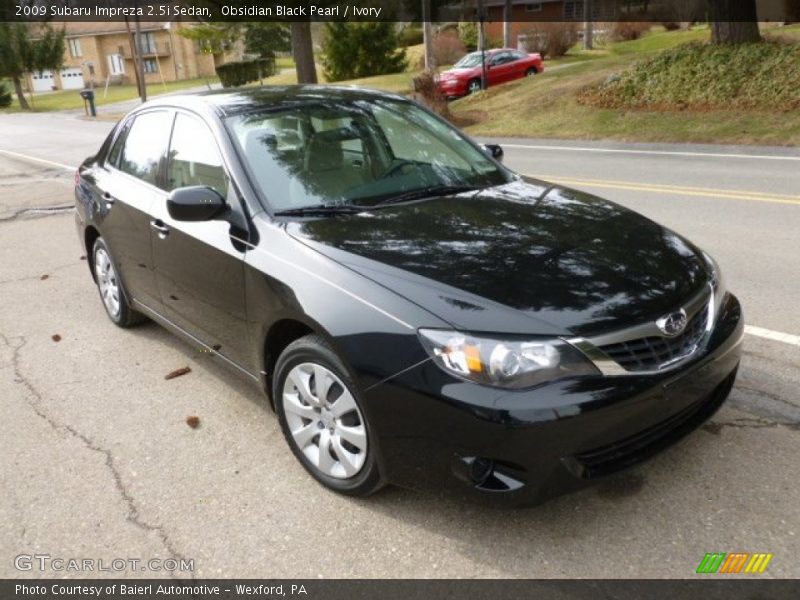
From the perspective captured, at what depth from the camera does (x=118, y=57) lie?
73000mm

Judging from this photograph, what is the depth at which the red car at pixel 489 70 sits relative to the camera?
83.5 ft

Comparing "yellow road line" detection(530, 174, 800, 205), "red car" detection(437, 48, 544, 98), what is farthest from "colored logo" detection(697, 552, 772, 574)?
"red car" detection(437, 48, 544, 98)

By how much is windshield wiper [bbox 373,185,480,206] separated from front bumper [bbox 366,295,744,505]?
1294 mm

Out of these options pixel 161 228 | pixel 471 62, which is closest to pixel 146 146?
pixel 161 228

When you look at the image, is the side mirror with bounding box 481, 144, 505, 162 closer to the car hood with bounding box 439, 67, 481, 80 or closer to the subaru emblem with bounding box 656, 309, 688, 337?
the subaru emblem with bounding box 656, 309, 688, 337

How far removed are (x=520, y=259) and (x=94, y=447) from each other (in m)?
2.35

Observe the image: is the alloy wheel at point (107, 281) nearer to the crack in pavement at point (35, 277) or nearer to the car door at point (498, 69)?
the crack in pavement at point (35, 277)

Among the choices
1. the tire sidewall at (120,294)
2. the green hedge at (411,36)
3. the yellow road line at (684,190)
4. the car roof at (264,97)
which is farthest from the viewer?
the green hedge at (411,36)

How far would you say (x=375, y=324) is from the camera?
2.81 metres

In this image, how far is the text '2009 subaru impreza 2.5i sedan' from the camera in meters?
2.61

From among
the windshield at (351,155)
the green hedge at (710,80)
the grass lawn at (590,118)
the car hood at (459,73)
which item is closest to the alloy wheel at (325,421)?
the windshield at (351,155)

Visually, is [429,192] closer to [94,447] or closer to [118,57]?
[94,447]

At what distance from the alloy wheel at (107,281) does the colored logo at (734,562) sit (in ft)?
13.4

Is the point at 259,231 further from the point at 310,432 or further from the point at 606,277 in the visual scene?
the point at 606,277
